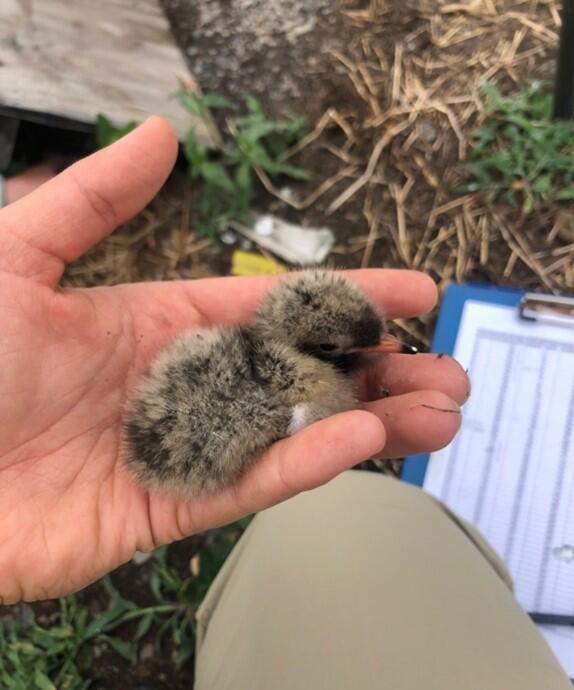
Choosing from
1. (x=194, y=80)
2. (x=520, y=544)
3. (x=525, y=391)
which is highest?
(x=194, y=80)

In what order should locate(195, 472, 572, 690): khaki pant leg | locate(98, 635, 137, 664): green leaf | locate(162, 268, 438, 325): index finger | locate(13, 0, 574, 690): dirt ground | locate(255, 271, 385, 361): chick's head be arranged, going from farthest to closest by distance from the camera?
locate(13, 0, 574, 690): dirt ground < locate(98, 635, 137, 664): green leaf < locate(162, 268, 438, 325): index finger < locate(255, 271, 385, 361): chick's head < locate(195, 472, 572, 690): khaki pant leg

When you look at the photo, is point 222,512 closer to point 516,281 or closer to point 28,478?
point 28,478

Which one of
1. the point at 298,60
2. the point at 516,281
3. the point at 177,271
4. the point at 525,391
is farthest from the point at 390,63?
the point at 525,391

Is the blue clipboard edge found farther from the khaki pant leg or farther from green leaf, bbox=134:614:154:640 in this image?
green leaf, bbox=134:614:154:640

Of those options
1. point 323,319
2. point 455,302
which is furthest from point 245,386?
point 455,302

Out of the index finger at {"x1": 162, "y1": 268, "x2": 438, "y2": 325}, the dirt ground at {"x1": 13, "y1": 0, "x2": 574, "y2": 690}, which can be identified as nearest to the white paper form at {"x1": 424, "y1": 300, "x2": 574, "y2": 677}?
the dirt ground at {"x1": 13, "y1": 0, "x2": 574, "y2": 690}
